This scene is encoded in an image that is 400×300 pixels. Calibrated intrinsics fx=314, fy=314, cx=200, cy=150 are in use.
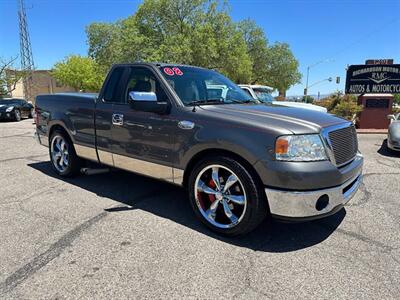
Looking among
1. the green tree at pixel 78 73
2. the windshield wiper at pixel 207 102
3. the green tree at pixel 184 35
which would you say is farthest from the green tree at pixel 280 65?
the windshield wiper at pixel 207 102

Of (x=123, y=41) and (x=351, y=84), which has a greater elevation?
(x=123, y=41)

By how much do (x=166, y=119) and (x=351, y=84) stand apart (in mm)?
15640

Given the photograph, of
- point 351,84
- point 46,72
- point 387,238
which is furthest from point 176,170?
point 46,72

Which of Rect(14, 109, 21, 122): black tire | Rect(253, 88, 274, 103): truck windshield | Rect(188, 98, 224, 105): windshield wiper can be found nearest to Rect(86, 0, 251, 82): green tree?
Rect(14, 109, 21, 122): black tire

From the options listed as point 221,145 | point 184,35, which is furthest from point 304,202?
point 184,35

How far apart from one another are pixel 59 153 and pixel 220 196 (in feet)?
11.5

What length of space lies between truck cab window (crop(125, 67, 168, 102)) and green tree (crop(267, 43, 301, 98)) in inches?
1800

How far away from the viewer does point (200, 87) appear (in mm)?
4121

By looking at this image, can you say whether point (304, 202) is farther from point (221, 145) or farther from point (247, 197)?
point (221, 145)

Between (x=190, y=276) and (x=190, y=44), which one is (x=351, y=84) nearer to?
(x=190, y=44)

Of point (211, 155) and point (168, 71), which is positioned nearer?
point (211, 155)

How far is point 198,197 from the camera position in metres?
3.51

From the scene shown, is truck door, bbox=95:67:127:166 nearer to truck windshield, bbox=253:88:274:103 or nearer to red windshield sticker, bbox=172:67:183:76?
red windshield sticker, bbox=172:67:183:76

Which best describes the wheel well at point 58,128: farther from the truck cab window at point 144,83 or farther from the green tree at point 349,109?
the green tree at point 349,109
